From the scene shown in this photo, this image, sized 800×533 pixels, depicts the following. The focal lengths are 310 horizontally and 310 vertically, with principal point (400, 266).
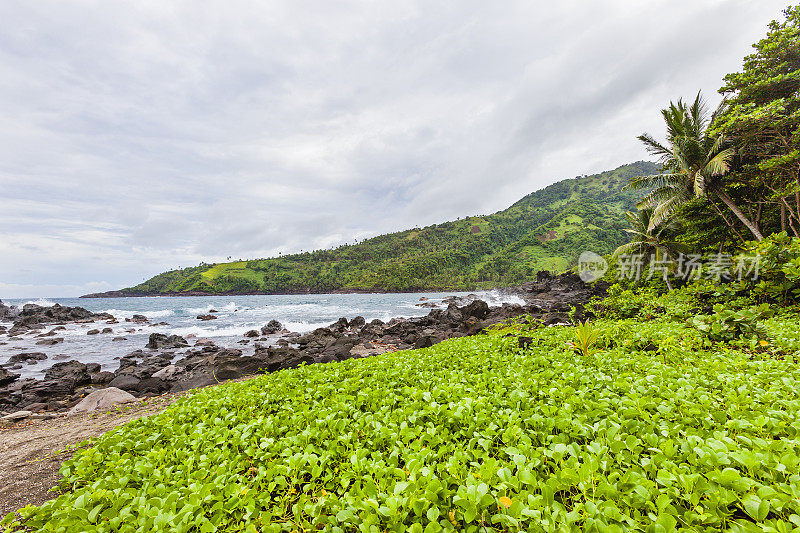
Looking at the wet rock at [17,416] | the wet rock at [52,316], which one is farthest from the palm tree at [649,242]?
the wet rock at [52,316]

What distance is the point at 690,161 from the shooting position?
16625 mm

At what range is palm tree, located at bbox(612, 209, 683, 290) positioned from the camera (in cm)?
2141

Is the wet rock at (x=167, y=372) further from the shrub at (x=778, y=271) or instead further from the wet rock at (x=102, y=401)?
the shrub at (x=778, y=271)

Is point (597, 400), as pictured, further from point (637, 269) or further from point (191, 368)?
point (637, 269)

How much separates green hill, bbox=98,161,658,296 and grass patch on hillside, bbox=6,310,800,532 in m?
102

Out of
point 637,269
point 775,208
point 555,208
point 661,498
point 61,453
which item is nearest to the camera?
point 661,498

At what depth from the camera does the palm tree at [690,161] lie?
1520 cm

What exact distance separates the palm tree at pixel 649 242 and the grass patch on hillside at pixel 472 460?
20.1m

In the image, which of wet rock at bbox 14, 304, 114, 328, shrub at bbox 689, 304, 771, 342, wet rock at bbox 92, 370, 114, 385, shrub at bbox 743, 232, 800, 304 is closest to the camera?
shrub at bbox 689, 304, 771, 342

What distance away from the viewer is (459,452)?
109 inches

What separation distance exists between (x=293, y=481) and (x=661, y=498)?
9.01 feet

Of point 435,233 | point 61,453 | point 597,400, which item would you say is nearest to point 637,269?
point 597,400

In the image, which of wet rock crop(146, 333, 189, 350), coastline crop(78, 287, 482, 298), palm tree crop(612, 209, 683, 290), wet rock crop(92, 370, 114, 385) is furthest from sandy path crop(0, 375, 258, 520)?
Answer: coastline crop(78, 287, 482, 298)

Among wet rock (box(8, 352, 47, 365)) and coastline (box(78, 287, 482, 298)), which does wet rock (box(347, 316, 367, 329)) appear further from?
coastline (box(78, 287, 482, 298))
